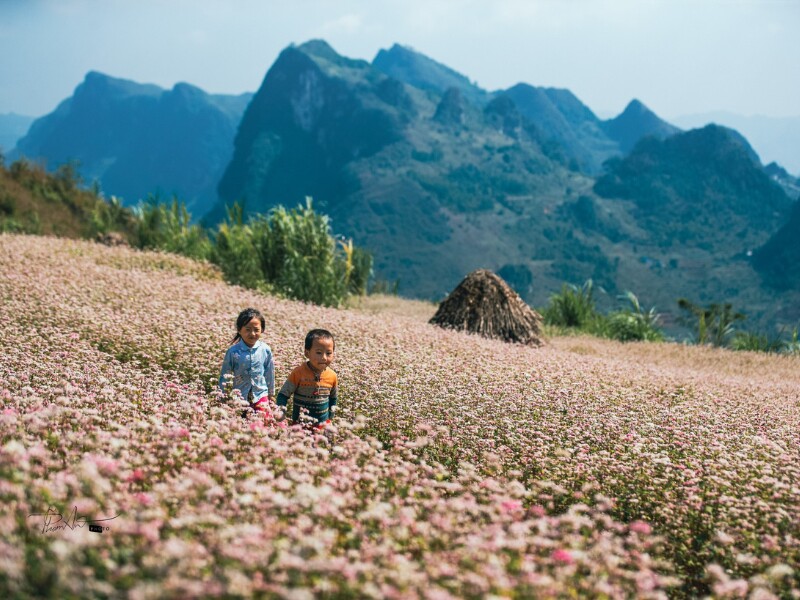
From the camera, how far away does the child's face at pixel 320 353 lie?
5.25m

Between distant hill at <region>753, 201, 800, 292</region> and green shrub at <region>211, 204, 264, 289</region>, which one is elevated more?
distant hill at <region>753, 201, 800, 292</region>

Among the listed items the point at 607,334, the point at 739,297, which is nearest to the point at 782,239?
the point at 739,297

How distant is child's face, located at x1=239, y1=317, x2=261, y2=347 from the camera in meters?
5.65

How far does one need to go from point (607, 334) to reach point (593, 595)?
50.4 ft

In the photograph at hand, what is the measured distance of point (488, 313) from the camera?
1304 centimetres

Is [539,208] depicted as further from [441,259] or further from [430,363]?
[430,363]

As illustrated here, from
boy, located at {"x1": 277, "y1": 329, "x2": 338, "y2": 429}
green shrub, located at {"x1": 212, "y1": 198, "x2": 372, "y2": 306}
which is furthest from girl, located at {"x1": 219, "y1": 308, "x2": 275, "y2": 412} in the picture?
green shrub, located at {"x1": 212, "y1": 198, "x2": 372, "y2": 306}

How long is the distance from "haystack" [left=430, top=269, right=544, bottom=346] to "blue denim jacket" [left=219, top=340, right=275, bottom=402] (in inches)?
280

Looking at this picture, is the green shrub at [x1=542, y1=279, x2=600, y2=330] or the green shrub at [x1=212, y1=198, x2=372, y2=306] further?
the green shrub at [x1=542, y1=279, x2=600, y2=330]

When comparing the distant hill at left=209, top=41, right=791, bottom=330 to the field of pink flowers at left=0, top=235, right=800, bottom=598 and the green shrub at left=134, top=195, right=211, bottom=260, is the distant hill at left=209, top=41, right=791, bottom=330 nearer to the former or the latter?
the green shrub at left=134, top=195, right=211, bottom=260

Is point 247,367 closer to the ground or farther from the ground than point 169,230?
closer to the ground

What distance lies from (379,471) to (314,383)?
69.8 inches

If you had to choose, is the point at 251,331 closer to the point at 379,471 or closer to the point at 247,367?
the point at 247,367

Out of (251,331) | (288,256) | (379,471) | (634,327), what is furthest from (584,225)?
(379,471)
